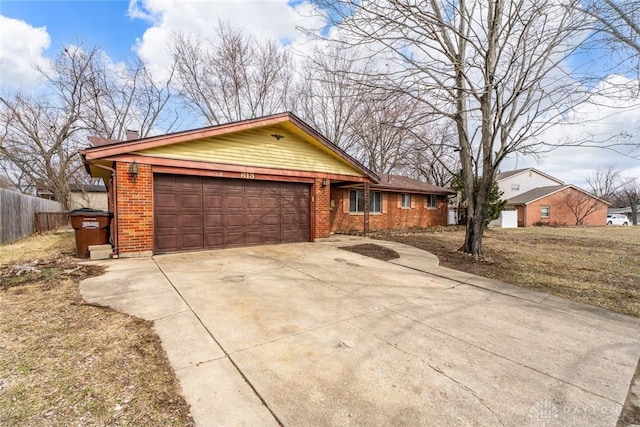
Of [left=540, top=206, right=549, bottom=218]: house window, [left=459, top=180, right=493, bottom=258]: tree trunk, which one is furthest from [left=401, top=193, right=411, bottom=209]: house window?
[left=540, top=206, right=549, bottom=218]: house window

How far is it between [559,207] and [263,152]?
104 feet

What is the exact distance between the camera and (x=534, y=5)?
219 inches

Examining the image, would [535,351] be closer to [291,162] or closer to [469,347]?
[469,347]

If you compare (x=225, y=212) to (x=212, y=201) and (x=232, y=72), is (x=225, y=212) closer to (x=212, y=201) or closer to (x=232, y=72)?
(x=212, y=201)

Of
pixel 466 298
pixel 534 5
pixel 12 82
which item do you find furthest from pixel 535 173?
pixel 12 82

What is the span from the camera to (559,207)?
2789cm

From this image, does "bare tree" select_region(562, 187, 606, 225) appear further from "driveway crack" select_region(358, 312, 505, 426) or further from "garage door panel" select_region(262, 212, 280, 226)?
"driveway crack" select_region(358, 312, 505, 426)

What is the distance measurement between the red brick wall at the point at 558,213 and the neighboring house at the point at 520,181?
11.7ft

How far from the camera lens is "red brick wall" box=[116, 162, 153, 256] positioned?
6859mm

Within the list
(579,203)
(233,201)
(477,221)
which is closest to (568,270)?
(477,221)

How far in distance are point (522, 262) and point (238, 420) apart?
333 inches

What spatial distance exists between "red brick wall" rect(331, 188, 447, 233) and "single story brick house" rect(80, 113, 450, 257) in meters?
2.73

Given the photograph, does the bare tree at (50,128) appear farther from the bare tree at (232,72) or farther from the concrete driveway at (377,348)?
the concrete driveway at (377,348)

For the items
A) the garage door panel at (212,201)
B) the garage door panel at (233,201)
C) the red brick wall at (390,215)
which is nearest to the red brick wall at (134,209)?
the garage door panel at (212,201)
